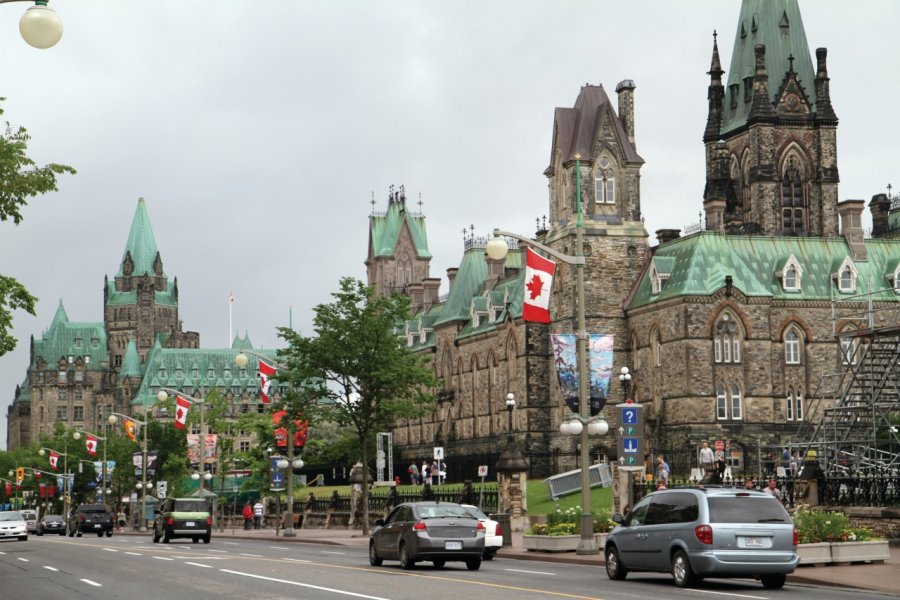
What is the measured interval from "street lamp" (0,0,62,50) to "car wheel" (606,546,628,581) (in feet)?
49.3

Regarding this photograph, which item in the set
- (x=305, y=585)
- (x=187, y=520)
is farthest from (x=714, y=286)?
(x=305, y=585)

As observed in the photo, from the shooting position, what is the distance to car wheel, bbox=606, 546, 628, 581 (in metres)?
25.9

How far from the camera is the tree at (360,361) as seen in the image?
182ft

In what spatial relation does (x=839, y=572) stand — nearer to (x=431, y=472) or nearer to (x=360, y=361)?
(x=360, y=361)

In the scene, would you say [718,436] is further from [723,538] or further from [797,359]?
[723,538]

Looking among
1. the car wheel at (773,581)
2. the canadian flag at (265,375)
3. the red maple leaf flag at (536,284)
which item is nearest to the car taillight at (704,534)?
the car wheel at (773,581)

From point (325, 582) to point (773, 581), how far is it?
7222 millimetres

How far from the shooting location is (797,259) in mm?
86062

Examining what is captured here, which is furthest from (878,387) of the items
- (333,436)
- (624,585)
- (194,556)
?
(333,436)

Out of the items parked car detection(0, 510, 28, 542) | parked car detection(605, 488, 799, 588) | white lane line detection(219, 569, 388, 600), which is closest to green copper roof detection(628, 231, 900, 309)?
parked car detection(0, 510, 28, 542)

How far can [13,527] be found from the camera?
57.9m

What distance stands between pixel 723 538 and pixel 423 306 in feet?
335

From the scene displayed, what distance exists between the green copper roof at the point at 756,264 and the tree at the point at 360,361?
2864cm

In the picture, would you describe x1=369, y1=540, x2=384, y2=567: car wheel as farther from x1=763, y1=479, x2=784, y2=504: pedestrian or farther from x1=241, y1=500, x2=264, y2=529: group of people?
x1=241, y1=500, x2=264, y2=529: group of people
